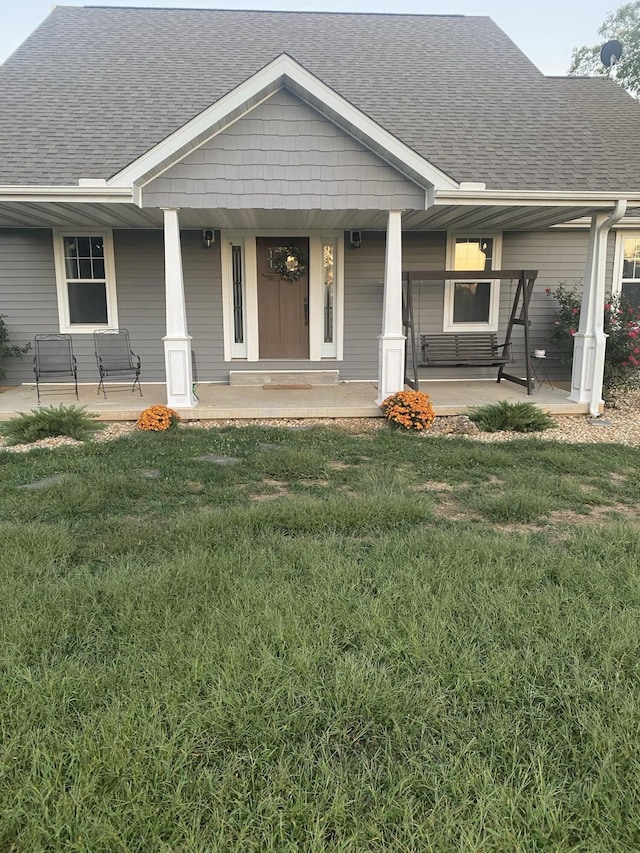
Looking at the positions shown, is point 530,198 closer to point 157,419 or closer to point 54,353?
point 157,419

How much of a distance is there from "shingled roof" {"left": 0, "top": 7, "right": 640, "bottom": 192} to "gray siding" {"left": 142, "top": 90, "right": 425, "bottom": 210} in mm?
1117

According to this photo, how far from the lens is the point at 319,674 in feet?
7.13

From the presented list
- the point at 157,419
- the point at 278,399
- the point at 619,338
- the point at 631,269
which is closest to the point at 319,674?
the point at 157,419

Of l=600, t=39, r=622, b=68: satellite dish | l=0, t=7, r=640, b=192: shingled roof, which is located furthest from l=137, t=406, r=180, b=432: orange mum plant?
l=600, t=39, r=622, b=68: satellite dish

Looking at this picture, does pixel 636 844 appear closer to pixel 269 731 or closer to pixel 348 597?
pixel 269 731

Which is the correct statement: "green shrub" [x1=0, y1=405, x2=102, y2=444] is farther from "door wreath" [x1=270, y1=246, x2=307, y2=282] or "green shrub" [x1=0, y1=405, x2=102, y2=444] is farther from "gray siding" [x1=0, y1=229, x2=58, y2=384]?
"door wreath" [x1=270, y1=246, x2=307, y2=282]

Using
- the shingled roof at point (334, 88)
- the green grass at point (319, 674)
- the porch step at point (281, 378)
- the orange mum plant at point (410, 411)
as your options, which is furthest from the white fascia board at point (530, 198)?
Result: the green grass at point (319, 674)

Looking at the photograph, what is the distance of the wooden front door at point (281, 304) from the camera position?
904 cm

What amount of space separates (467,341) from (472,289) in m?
1.06

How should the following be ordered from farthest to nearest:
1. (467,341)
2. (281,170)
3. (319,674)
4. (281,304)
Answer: (281,304), (467,341), (281,170), (319,674)

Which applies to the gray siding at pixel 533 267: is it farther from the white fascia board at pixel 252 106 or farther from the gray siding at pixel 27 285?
the gray siding at pixel 27 285

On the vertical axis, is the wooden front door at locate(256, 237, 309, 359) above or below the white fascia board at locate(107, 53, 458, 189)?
below

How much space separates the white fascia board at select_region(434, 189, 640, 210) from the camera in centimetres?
651

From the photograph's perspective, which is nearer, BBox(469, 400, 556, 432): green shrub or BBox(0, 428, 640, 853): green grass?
BBox(0, 428, 640, 853): green grass
